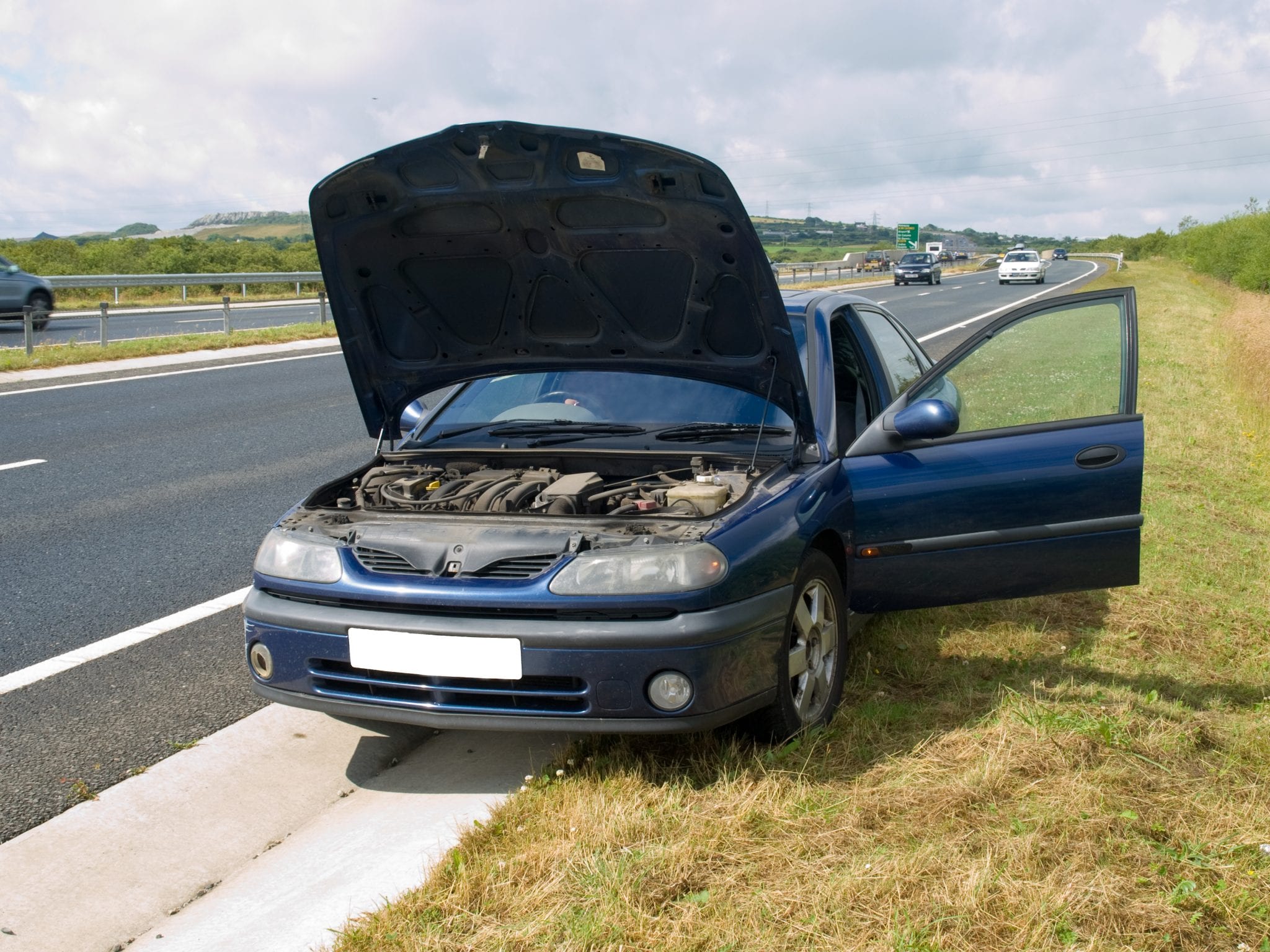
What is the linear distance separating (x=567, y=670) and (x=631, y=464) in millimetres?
1231

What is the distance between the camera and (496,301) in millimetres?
4523

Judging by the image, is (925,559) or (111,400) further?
(111,400)

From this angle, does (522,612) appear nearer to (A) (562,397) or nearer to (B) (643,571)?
(B) (643,571)

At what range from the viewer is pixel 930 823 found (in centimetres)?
317

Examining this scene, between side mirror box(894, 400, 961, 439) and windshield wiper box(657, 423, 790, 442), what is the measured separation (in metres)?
0.43

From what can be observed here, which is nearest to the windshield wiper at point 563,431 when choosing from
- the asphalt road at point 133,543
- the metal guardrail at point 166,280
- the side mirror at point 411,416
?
the side mirror at point 411,416

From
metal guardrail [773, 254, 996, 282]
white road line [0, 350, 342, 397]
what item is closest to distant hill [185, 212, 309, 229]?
metal guardrail [773, 254, 996, 282]

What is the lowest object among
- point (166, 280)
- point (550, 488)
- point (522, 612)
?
point (522, 612)

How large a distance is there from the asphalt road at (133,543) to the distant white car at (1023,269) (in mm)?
40714

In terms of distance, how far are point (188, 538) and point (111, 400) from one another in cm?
731

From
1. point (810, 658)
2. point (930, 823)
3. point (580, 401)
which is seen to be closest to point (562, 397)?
point (580, 401)

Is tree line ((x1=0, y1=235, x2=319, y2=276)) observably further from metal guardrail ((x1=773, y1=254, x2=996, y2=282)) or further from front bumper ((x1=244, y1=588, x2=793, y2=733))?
front bumper ((x1=244, y1=588, x2=793, y2=733))

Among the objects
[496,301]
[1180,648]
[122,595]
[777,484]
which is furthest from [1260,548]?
[122,595]

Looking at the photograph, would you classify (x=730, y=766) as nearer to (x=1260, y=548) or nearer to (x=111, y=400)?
(x=1260, y=548)
